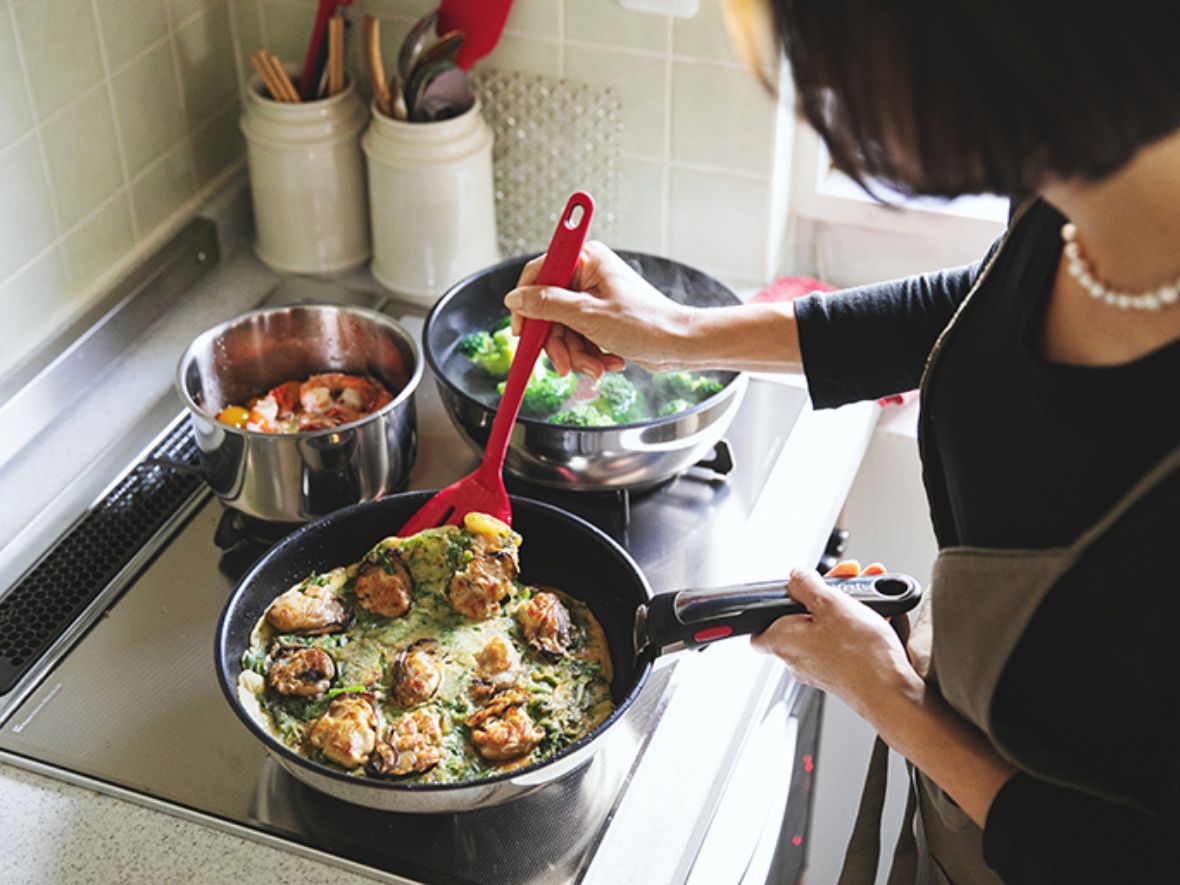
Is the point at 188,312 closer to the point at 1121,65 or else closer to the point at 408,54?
the point at 408,54

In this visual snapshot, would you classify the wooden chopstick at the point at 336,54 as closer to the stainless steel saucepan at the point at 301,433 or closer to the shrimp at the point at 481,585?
the stainless steel saucepan at the point at 301,433

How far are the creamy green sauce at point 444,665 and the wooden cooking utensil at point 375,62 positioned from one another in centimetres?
61

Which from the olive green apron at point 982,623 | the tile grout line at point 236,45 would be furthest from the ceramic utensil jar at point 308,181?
the olive green apron at point 982,623

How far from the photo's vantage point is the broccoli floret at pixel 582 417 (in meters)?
1.33

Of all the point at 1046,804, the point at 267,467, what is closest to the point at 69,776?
the point at 267,467

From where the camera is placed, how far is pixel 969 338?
91cm

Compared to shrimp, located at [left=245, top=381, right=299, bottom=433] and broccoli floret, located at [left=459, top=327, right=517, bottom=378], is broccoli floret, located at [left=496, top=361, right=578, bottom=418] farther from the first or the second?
shrimp, located at [left=245, top=381, right=299, bottom=433]

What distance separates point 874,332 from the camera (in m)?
1.14

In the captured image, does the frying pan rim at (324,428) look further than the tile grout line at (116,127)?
No

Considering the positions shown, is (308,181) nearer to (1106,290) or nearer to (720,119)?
(720,119)

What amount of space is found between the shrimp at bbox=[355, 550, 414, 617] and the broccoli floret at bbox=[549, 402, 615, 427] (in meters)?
0.22

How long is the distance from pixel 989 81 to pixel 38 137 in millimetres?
1081

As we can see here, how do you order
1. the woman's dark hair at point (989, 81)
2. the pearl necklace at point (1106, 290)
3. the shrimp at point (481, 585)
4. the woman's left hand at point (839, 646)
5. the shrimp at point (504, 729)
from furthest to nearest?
the shrimp at point (481, 585) < the shrimp at point (504, 729) < the woman's left hand at point (839, 646) < the pearl necklace at point (1106, 290) < the woman's dark hair at point (989, 81)

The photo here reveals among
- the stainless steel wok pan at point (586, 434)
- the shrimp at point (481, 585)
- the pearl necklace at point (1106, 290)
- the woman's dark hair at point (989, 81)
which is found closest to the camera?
the woman's dark hair at point (989, 81)
